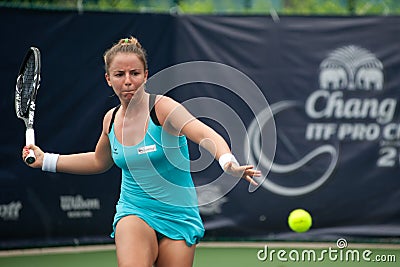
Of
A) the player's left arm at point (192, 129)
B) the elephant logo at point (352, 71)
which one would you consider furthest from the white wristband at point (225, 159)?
the elephant logo at point (352, 71)

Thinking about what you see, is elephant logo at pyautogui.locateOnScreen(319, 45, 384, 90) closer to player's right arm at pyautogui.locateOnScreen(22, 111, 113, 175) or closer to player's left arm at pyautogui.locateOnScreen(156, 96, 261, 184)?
player's right arm at pyautogui.locateOnScreen(22, 111, 113, 175)

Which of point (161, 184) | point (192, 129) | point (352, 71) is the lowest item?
point (161, 184)

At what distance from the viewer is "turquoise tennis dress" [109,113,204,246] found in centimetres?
428

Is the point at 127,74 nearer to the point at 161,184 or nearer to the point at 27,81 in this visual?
the point at 161,184

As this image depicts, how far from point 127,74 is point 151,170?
20.5 inches

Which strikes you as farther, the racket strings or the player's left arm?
the racket strings

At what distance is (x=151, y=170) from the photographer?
433 centimetres

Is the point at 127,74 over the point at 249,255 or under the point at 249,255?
over

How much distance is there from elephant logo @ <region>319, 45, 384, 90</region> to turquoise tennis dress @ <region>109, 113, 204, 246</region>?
429cm

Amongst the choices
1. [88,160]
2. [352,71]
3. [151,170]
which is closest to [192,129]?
[151,170]

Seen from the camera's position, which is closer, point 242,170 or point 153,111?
point 242,170

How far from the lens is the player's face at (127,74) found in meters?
4.28

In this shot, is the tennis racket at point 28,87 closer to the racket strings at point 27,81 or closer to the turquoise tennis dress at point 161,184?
the racket strings at point 27,81

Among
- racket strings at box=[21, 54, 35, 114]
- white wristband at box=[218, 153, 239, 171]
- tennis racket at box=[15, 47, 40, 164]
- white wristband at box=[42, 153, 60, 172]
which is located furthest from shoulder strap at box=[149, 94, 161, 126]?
racket strings at box=[21, 54, 35, 114]
